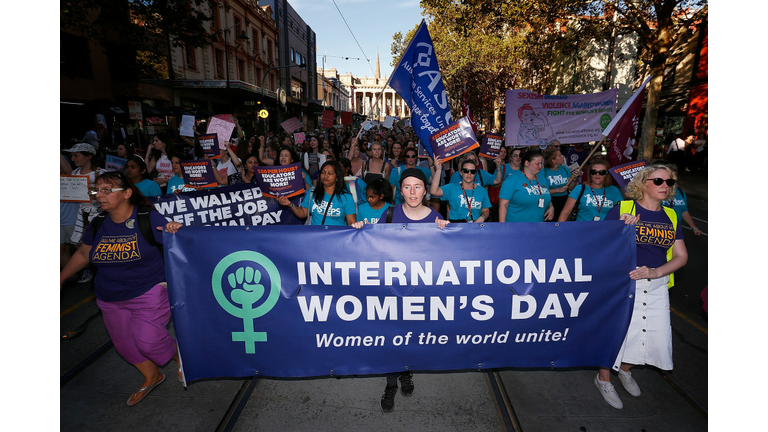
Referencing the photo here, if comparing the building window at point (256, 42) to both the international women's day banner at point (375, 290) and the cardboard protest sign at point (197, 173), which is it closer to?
the cardboard protest sign at point (197, 173)

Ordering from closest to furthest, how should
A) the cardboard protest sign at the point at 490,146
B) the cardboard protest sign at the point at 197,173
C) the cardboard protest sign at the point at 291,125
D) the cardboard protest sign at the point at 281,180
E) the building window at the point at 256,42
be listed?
1. the cardboard protest sign at the point at 281,180
2. the cardboard protest sign at the point at 197,173
3. the cardboard protest sign at the point at 490,146
4. the cardboard protest sign at the point at 291,125
5. the building window at the point at 256,42

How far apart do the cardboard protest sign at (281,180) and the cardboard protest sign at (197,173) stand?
1098 millimetres

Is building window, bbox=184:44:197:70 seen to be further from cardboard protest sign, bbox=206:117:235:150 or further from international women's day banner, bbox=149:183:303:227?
international women's day banner, bbox=149:183:303:227

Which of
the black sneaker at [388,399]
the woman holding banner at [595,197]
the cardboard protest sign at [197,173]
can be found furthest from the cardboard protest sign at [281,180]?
the woman holding banner at [595,197]

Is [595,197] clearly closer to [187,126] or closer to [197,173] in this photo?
[197,173]

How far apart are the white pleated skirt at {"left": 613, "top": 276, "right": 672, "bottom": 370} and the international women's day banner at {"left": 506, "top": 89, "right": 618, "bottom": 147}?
5.30 m

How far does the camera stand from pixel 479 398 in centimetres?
328

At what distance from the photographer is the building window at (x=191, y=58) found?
25625mm

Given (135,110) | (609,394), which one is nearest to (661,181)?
(609,394)

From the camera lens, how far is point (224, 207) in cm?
522

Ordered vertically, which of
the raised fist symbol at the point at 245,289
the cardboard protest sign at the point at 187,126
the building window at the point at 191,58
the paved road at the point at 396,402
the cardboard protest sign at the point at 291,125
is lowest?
the paved road at the point at 396,402

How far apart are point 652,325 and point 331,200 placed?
3.07 m

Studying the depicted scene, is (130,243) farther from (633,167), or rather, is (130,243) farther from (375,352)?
(633,167)

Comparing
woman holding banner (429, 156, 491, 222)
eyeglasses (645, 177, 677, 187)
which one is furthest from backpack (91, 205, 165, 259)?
eyeglasses (645, 177, 677, 187)
